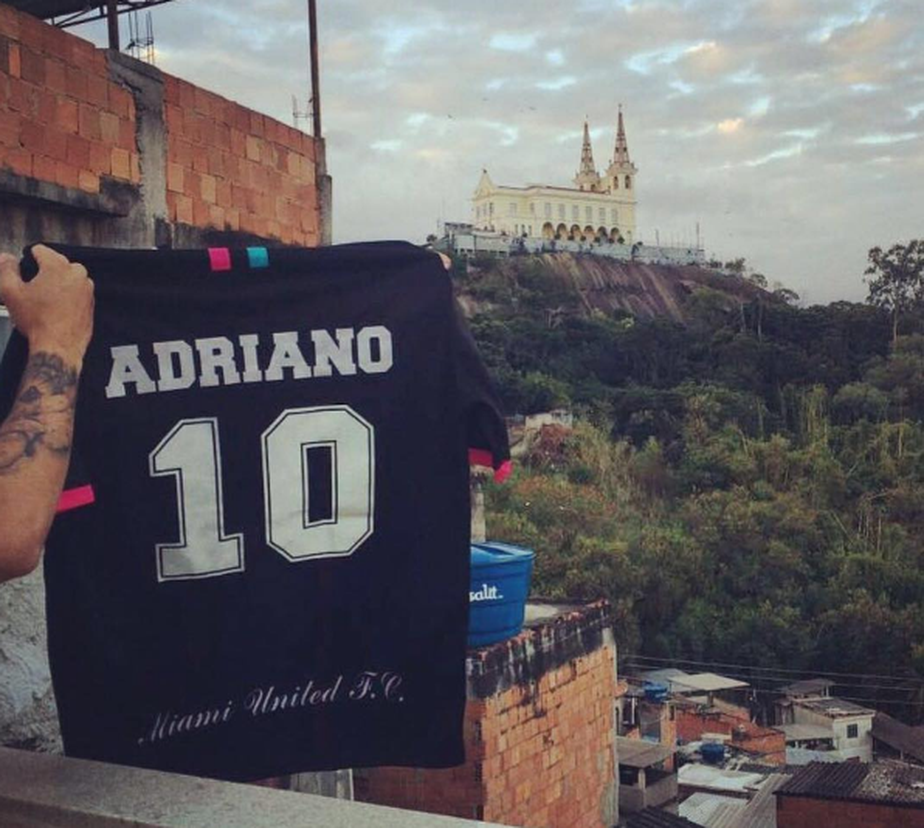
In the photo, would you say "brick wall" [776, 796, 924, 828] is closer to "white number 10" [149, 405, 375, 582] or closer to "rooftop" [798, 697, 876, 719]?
"white number 10" [149, 405, 375, 582]

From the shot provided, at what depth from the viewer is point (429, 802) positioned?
18.9 feet

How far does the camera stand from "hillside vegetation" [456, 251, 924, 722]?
2473 centimetres

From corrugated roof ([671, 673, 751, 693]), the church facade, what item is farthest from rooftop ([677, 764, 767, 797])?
the church facade

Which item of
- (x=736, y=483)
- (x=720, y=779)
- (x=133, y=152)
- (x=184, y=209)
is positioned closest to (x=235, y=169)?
(x=184, y=209)

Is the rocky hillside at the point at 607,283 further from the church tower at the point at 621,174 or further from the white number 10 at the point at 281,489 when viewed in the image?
the white number 10 at the point at 281,489

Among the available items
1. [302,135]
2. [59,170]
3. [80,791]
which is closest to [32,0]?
[302,135]

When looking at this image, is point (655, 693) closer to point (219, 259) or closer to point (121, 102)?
point (121, 102)

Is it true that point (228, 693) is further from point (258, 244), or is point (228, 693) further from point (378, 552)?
point (258, 244)

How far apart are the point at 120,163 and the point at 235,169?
27.0 inches

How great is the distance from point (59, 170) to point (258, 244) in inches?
42.5

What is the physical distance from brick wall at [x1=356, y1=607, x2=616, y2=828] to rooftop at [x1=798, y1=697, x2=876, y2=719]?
1524 centimetres

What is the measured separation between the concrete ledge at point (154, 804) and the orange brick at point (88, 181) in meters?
1.84

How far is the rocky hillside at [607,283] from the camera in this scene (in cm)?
5403

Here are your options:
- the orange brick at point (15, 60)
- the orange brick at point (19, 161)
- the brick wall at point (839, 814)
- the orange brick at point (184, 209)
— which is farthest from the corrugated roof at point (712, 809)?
the orange brick at point (15, 60)
